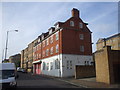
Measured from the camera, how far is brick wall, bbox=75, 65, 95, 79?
24828 mm

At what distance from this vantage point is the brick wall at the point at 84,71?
81.5 ft

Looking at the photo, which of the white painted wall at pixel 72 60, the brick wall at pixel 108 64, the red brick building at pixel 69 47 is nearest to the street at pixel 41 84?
the brick wall at pixel 108 64

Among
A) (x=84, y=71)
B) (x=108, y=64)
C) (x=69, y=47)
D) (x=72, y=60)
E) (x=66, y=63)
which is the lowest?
(x=84, y=71)

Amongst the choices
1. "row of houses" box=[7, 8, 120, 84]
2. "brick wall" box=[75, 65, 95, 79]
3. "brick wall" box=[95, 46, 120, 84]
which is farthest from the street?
"row of houses" box=[7, 8, 120, 84]

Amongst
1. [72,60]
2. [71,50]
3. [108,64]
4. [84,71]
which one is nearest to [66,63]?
[72,60]

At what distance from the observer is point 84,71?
83.5 ft

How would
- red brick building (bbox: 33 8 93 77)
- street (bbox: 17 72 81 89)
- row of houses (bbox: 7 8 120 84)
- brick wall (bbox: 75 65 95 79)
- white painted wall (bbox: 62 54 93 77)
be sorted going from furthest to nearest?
red brick building (bbox: 33 8 93 77), white painted wall (bbox: 62 54 93 77), row of houses (bbox: 7 8 120 84), brick wall (bbox: 75 65 95 79), street (bbox: 17 72 81 89)

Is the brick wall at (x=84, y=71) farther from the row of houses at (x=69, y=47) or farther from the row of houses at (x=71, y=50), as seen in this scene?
the row of houses at (x=69, y=47)

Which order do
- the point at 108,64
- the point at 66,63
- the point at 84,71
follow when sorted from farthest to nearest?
the point at 66,63
the point at 84,71
the point at 108,64

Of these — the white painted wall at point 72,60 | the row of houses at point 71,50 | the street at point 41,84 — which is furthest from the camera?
the white painted wall at point 72,60

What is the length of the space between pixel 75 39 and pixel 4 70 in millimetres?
22176

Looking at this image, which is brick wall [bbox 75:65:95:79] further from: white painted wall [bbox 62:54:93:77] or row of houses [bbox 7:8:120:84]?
white painted wall [bbox 62:54:93:77]

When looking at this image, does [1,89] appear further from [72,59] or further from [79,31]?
[79,31]

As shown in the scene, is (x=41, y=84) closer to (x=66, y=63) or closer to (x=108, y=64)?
(x=108, y=64)
